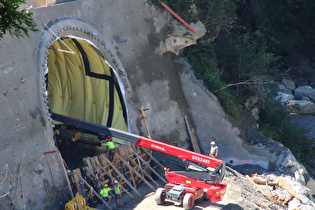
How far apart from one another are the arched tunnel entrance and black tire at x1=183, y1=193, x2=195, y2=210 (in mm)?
5558

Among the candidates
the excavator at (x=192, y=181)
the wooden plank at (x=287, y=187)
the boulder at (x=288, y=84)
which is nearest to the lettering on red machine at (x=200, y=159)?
the excavator at (x=192, y=181)

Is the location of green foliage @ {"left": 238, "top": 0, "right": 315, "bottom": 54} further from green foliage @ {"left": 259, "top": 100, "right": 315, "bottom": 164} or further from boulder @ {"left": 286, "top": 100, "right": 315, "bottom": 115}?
green foliage @ {"left": 259, "top": 100, "right": 315, "bottom": 164}

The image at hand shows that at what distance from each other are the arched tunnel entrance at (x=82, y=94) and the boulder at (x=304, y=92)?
68.9 feet

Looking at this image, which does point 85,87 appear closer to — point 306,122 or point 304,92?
point 306,122

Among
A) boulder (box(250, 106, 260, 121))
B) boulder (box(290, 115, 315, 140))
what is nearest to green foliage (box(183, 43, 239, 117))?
boulder (box(250, 106, 260, 121))

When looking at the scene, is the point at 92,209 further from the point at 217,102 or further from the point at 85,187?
the point at 217,102

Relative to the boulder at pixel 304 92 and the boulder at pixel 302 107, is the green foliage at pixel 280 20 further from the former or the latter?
the boulder at pixel 302 107

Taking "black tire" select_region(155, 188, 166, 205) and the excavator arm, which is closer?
the excavator arm

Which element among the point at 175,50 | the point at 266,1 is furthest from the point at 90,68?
the point at 266,1

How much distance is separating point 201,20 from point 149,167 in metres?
10.2

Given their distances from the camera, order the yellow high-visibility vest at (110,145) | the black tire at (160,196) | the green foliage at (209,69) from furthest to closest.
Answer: the green foliage at (209,69) < the yellow high-visibility vest at (110,145) < the black tire at (160,196)

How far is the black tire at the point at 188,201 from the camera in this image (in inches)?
690

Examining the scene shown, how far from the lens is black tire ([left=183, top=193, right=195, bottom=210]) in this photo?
1752 cm

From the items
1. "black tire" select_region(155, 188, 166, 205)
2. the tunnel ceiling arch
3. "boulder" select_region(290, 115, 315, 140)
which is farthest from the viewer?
"boulder" select_region(290, 115, 315, 140)
